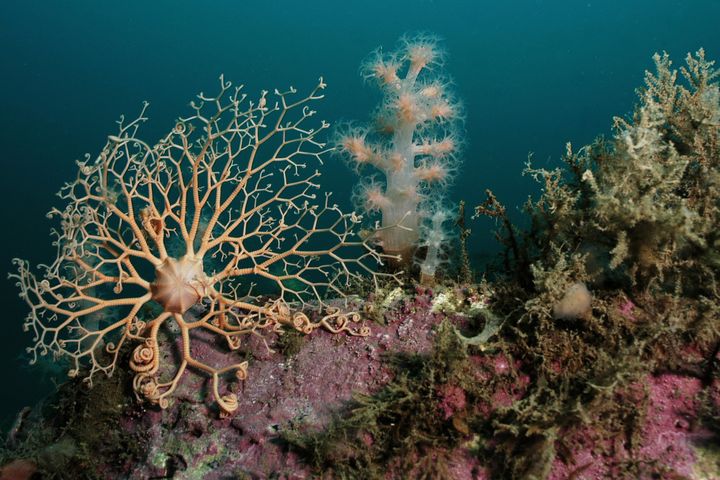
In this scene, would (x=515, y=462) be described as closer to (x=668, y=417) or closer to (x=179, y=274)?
(x=668, y=417)

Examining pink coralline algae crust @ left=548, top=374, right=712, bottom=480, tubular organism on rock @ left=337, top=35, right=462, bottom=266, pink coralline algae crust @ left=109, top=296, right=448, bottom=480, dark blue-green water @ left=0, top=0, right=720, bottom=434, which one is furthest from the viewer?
dark blue-green water @ left=0, top=0, right=720, bottom=434

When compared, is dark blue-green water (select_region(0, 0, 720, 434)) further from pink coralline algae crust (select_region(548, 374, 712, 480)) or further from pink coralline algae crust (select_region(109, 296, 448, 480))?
pink coralline algae crust (select_region(548, 374, 712, 480))

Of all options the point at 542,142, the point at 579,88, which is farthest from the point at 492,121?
the point at 579,88

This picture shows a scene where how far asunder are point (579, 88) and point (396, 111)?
210 feet

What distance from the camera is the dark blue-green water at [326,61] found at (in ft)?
146

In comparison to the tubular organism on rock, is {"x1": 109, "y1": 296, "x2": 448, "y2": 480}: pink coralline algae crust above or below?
below

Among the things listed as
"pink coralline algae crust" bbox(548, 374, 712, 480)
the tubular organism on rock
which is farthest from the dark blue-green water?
"pink coralline algae crust" bbox(548, 374, 712, 480)

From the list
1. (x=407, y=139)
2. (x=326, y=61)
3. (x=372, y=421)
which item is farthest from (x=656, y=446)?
(x=326, y=61)

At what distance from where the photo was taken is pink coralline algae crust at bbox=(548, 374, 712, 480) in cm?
234

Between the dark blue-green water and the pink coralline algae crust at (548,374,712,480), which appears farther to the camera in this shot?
the dark blue-green water

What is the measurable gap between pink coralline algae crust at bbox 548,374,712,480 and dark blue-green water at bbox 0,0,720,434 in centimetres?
2881

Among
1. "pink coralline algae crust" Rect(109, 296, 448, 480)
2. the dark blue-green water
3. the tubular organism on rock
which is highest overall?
the dark blue-green water

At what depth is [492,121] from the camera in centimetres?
4988

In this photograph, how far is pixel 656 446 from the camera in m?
2.42
